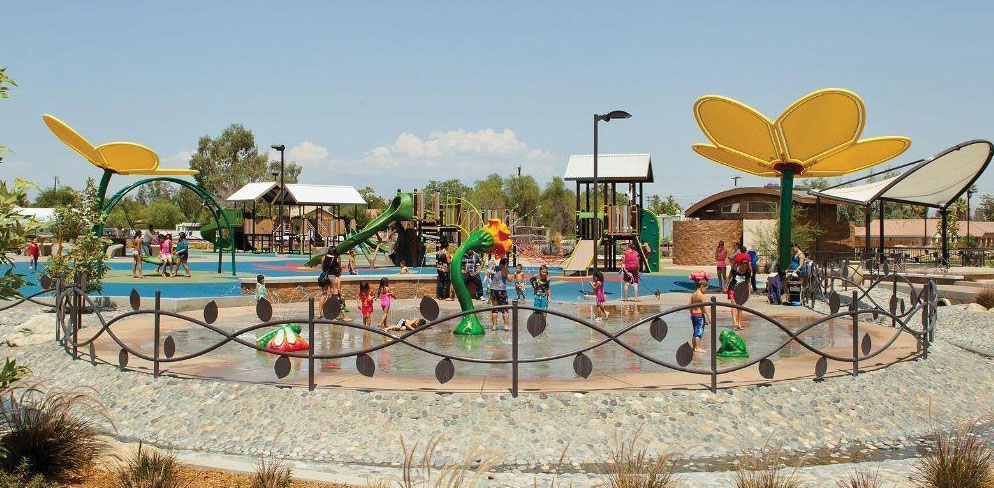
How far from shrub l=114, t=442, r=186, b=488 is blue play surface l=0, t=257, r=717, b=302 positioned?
15308 millimetres

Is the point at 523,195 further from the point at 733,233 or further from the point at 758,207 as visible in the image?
the point at 733,233

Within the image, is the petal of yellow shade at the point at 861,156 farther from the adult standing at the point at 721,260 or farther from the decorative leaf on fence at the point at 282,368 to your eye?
the decorative leaf on fence at the point at 282,368

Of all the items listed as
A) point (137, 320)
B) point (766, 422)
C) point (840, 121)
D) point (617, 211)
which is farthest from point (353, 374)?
point (617, 211)

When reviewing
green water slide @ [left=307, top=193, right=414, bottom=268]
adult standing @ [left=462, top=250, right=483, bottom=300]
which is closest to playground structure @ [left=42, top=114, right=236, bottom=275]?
green water slide @ [left=307, top=193, right=414, bottom=268]

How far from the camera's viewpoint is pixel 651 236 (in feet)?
117

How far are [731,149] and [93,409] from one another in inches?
770

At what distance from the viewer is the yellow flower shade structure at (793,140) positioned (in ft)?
71.8

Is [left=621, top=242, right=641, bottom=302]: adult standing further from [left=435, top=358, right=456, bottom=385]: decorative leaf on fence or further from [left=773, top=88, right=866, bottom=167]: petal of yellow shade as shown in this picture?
[left=435, top=358, right=456, bottom=385]: decorative leaf on fence

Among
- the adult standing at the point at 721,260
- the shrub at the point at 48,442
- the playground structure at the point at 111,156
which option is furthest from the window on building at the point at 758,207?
the shrub at the point at 48,442

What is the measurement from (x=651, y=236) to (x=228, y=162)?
7302 cm

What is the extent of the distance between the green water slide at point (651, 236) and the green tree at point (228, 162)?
6926 cm

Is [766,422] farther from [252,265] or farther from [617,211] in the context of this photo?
[252,265]

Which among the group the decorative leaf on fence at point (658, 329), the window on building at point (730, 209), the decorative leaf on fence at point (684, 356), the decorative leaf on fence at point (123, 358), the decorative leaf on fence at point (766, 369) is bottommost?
the decorative leaf on fence at point (123, 358)

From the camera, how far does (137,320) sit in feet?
53.4
